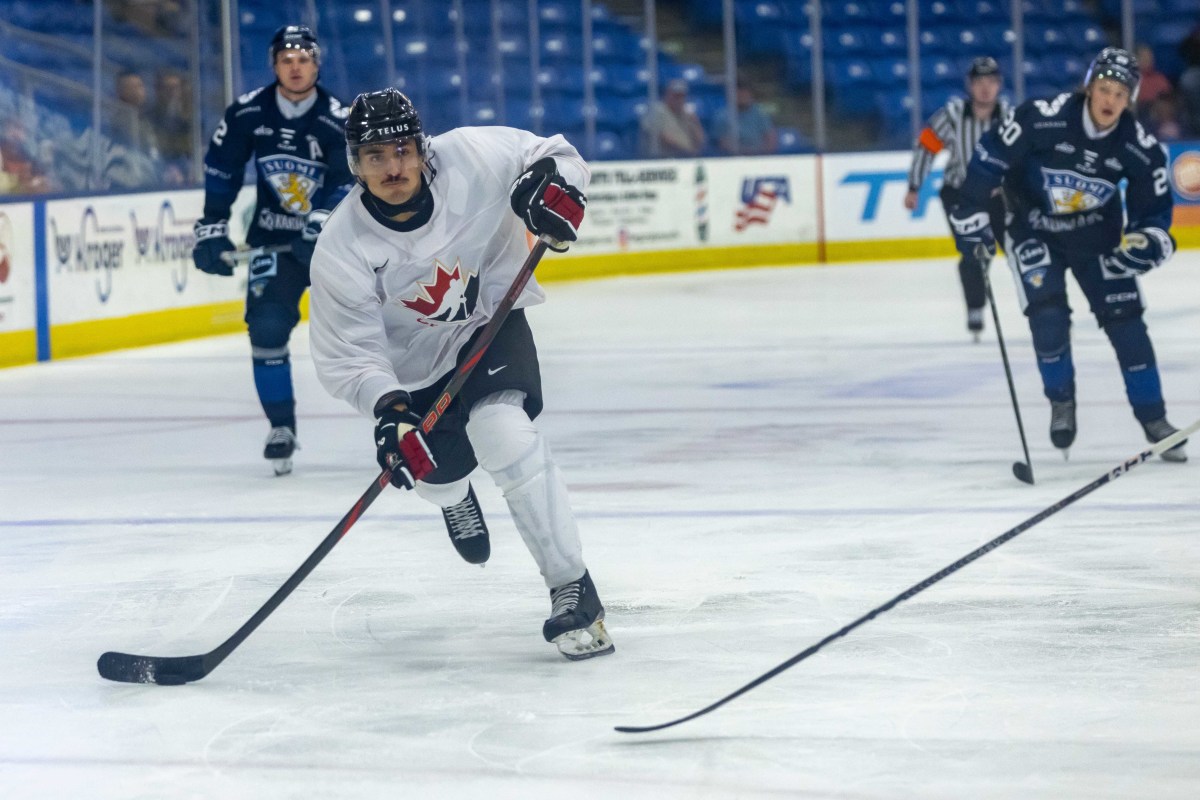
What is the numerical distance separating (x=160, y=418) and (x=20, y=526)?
Result: 2.02 metres

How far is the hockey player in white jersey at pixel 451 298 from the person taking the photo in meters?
3.18

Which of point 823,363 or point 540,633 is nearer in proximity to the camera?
point 540,633

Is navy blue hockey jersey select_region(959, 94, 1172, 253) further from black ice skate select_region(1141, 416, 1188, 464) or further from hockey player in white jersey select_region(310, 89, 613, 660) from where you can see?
hockey player in white jersey select_region(310, 89, 613, 660)

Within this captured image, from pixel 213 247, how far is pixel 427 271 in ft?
7.63

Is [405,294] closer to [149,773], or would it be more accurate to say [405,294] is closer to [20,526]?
[149,773]

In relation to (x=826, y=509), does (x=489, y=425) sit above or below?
above

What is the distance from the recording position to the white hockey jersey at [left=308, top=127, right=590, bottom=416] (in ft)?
10.7

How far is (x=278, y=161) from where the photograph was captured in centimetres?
Answer: 545

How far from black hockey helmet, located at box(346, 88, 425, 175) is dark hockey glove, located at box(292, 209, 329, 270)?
1.94m

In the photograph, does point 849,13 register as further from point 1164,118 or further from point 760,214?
point 1164,118

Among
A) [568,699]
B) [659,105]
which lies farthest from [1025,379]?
[659,105]

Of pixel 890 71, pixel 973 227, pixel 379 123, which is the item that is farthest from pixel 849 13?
pixel 379 123

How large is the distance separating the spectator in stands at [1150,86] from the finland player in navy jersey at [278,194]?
9864 mm

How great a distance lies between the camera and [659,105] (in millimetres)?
13570
